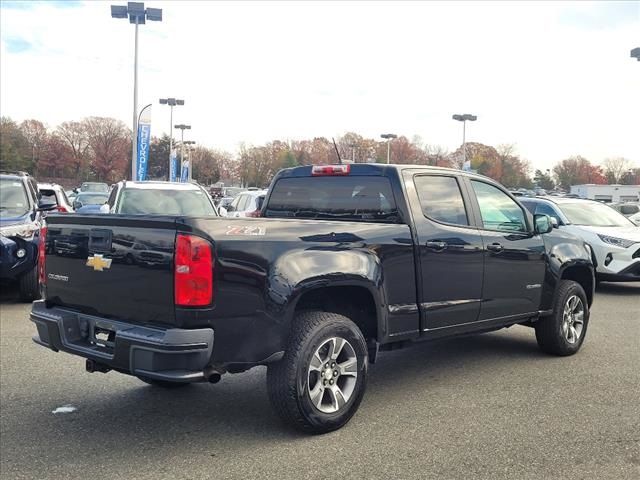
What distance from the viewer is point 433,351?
6.82 metres

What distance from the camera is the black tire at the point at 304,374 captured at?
402cm

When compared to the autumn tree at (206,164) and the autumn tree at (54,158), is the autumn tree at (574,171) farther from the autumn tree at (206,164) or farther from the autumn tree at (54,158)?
the autumn tree at (54,158)

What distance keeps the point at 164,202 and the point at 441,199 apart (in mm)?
6627

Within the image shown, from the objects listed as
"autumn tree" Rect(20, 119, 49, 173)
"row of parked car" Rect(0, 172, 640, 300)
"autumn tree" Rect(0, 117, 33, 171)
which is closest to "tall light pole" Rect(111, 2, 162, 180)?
"row of parked car" Rect(0, 172, 640, 300)

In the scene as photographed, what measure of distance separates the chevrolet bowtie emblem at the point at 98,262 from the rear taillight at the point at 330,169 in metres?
2.10

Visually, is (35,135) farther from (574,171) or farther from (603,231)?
(603,231)

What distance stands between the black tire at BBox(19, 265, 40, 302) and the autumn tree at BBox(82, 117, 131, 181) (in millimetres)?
90736

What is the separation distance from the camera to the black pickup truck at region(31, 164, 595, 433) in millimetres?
3689

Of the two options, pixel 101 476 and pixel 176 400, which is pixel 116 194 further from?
pixel 101 476

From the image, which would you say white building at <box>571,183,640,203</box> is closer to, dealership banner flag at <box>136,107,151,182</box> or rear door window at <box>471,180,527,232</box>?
dealership banner flag at <box>136,107,151,182</box>

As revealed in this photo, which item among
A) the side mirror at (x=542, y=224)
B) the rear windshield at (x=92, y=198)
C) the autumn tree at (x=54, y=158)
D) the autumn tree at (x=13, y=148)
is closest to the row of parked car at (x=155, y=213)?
the side mirror at (x=542, y=224)

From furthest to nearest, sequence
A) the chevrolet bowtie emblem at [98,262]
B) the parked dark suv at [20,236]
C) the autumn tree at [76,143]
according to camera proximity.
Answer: the autumn tree at [76,143]
the parked dark suv at [20,236]
the chevrolet bowtie emblem at [98,262]

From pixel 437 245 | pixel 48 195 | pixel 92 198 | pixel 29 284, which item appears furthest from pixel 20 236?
pixel 92 198

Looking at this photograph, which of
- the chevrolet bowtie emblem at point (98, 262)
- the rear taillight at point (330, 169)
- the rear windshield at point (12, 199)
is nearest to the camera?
the chevrolet bowtie emblem at point (98, 262)
